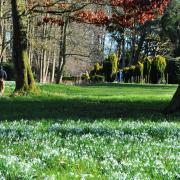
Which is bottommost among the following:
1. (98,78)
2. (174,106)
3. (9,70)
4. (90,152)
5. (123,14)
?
(90,152)

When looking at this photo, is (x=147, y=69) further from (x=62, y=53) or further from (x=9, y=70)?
(x=9, y=70)

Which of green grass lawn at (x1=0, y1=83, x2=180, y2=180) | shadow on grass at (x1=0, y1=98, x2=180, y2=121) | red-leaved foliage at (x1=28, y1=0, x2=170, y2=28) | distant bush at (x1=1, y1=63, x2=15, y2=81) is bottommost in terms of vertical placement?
shadow on grass at (x1=0, y1=98, x2=180, y2=121)

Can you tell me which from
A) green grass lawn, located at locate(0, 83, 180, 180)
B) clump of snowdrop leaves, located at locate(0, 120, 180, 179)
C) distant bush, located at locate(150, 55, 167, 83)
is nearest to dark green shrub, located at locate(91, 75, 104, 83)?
distant bush, located at locate(150, 55, 167, 83)

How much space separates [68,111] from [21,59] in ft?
25.0

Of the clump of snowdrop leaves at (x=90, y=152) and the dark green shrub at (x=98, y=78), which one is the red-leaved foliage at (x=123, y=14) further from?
the dark green shrub at (x=98, y=78)

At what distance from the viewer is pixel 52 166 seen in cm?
639

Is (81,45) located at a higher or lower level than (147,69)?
higher

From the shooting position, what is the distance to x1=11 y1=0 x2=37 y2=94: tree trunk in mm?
23094

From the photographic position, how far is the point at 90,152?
7414 millimetres

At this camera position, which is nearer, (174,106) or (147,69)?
(174,106)

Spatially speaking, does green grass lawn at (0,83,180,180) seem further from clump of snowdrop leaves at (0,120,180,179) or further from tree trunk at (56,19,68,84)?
tree trunk at (56,19,68,84)

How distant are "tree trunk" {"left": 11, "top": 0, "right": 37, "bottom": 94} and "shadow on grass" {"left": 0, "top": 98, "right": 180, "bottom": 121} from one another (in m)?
2.08

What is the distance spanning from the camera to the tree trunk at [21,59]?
23.1m

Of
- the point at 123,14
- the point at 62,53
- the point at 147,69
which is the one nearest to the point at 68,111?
the point at 123,14
